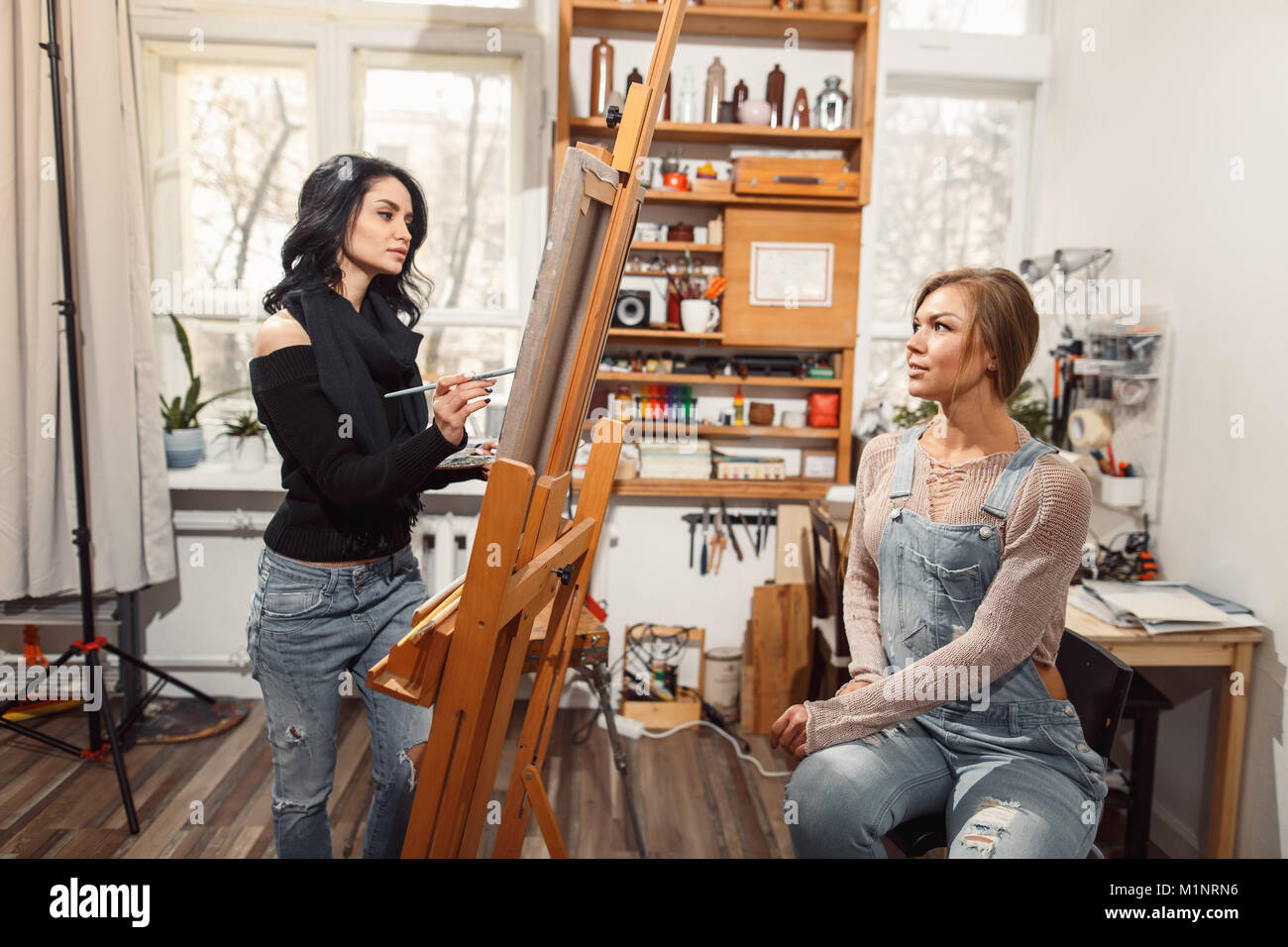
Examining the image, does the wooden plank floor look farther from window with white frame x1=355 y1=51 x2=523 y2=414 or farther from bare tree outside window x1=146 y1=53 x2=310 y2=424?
bare tree outside window x1=146 y1=53 x2=310 y2=424

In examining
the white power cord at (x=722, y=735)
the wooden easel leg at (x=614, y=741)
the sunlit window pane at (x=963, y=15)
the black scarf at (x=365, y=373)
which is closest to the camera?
the black scarf at (x=365, y=373)

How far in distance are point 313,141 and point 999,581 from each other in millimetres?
2699

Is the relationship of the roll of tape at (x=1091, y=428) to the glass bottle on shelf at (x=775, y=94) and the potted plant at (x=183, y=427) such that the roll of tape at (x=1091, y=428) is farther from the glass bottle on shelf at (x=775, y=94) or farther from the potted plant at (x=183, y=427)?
the potted plant at (x=183, y=427)

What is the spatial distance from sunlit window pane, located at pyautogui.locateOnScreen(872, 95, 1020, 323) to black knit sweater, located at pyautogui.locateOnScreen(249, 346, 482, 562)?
7.73 ft

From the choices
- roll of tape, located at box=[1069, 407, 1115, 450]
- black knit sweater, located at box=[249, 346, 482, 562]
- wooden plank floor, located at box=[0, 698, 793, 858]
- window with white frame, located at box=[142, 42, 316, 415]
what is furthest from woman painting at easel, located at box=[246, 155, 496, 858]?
roll of tape, located at box=[1069, 407, 1115, 450]

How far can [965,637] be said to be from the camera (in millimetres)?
1409

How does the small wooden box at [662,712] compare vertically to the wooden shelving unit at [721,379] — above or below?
below

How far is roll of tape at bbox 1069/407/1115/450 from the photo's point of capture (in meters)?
2.57

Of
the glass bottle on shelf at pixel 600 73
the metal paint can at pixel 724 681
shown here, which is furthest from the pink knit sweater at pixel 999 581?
the glass bottle on shelf at pixel 600 73

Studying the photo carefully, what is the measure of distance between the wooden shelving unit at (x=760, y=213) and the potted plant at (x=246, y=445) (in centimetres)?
107

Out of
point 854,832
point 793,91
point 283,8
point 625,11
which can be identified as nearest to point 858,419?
point 793,91

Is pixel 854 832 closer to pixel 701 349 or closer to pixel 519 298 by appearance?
pixel 701 349

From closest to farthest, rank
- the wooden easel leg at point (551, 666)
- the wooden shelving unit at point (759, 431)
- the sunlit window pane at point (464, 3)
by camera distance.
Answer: the wooden easel leg at point (551, 666) → the sunlit window pane at point (464, 3) → the wooden shelving unit at point (759, 431)

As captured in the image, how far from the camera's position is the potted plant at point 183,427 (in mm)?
2953
